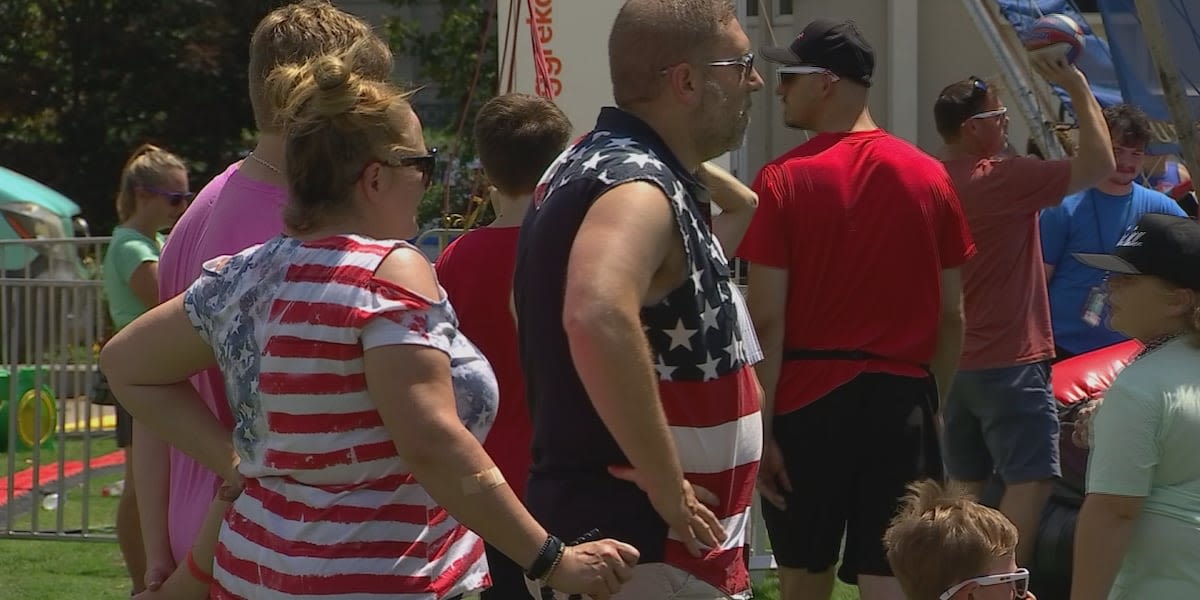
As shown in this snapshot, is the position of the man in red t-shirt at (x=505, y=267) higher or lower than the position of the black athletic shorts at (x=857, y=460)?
higher

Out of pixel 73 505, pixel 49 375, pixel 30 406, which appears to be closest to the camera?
pixel 49 375

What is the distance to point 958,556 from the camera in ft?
10.8

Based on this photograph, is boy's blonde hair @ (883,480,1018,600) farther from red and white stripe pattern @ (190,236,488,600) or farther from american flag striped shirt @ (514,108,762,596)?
red and white stripe pattern @ (190,236,488,600)

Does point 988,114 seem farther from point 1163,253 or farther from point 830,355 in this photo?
point 1163,253

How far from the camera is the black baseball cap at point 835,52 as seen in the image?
463 cm

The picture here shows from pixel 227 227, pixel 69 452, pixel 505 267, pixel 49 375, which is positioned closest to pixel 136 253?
pixel 505 267

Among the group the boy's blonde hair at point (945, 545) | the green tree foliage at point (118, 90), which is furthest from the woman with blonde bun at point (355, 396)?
the green tree foliage at point (118, 90)

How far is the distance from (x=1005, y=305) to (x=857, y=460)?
5.16ft

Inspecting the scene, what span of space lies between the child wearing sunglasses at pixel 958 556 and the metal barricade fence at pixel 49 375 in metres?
5.73

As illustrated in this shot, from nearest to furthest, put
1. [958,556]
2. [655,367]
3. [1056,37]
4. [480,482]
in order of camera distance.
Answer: [480,482], [655,367], [958,556], [1056,37]

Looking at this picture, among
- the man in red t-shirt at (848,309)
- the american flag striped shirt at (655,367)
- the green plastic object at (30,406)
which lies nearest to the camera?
the american flag striped shirt at (655,367)

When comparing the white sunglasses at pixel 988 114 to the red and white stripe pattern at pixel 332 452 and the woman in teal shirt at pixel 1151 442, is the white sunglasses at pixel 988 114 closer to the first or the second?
the woman in teal shirt at pixel 1151 442

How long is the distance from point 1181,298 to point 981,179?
94.3 inches

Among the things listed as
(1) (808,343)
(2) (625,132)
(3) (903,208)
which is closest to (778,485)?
(1) (808,343)
